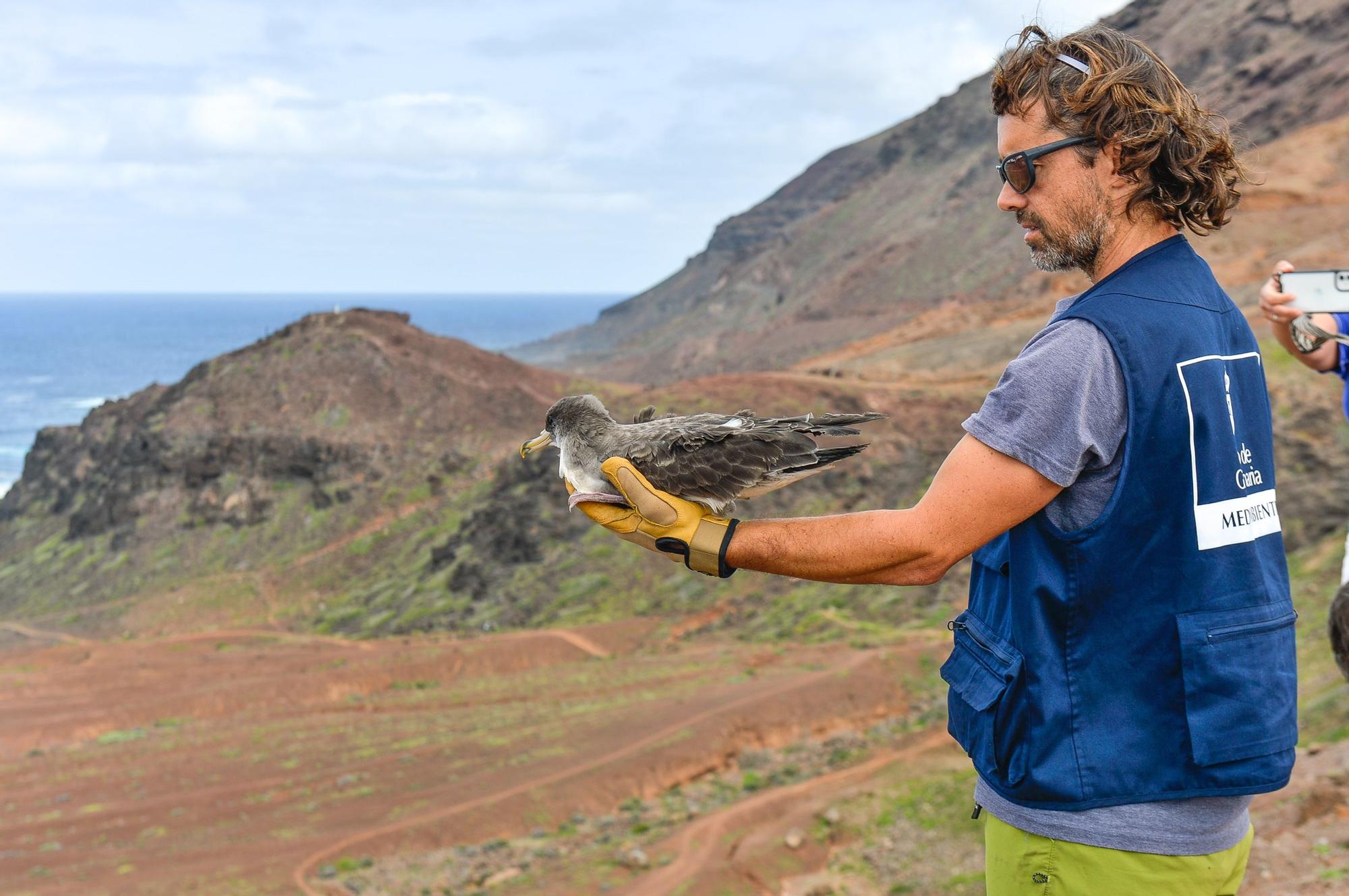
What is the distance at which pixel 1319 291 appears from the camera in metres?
5.15

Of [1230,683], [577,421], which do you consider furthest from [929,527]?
[577,421]

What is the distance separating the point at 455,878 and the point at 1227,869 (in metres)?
12.8

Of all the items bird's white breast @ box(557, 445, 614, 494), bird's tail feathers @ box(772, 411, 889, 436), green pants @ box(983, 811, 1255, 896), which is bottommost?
green pants @ box(983, 811, 1255, 896)

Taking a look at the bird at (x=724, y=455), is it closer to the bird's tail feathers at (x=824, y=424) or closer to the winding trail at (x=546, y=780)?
the bird's tail feathers at (x=824, y=424)

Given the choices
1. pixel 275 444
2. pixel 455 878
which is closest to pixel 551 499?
pixel 275 444

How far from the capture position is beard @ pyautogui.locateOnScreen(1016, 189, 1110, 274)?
119 inches

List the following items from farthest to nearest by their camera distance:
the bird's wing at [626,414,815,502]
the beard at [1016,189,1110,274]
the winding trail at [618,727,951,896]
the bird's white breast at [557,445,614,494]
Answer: the winding trail at [618,727,951,896] < the bird's white breast at [557,445,614,494] < the bird's wing at [626,414,815,502] < the beard at [1016,189,1110,274]

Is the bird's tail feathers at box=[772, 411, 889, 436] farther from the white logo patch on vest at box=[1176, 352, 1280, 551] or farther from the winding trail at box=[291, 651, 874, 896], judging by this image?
the winding trail at box=[291, 651, 874, 896]

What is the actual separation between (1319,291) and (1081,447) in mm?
3294

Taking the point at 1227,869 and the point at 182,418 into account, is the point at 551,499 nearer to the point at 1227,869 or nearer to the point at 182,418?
the point at 182,418

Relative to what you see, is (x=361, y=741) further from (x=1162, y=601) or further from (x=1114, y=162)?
(x=1114, y=162)

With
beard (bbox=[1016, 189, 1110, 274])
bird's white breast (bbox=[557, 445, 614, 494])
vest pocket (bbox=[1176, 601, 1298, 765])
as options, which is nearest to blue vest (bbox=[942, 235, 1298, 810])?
vest pocket (bbox=[1176, 601, 1298, 765])

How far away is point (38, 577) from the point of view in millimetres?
40406

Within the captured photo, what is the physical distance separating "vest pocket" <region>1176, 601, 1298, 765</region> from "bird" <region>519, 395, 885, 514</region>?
4.23 feet
